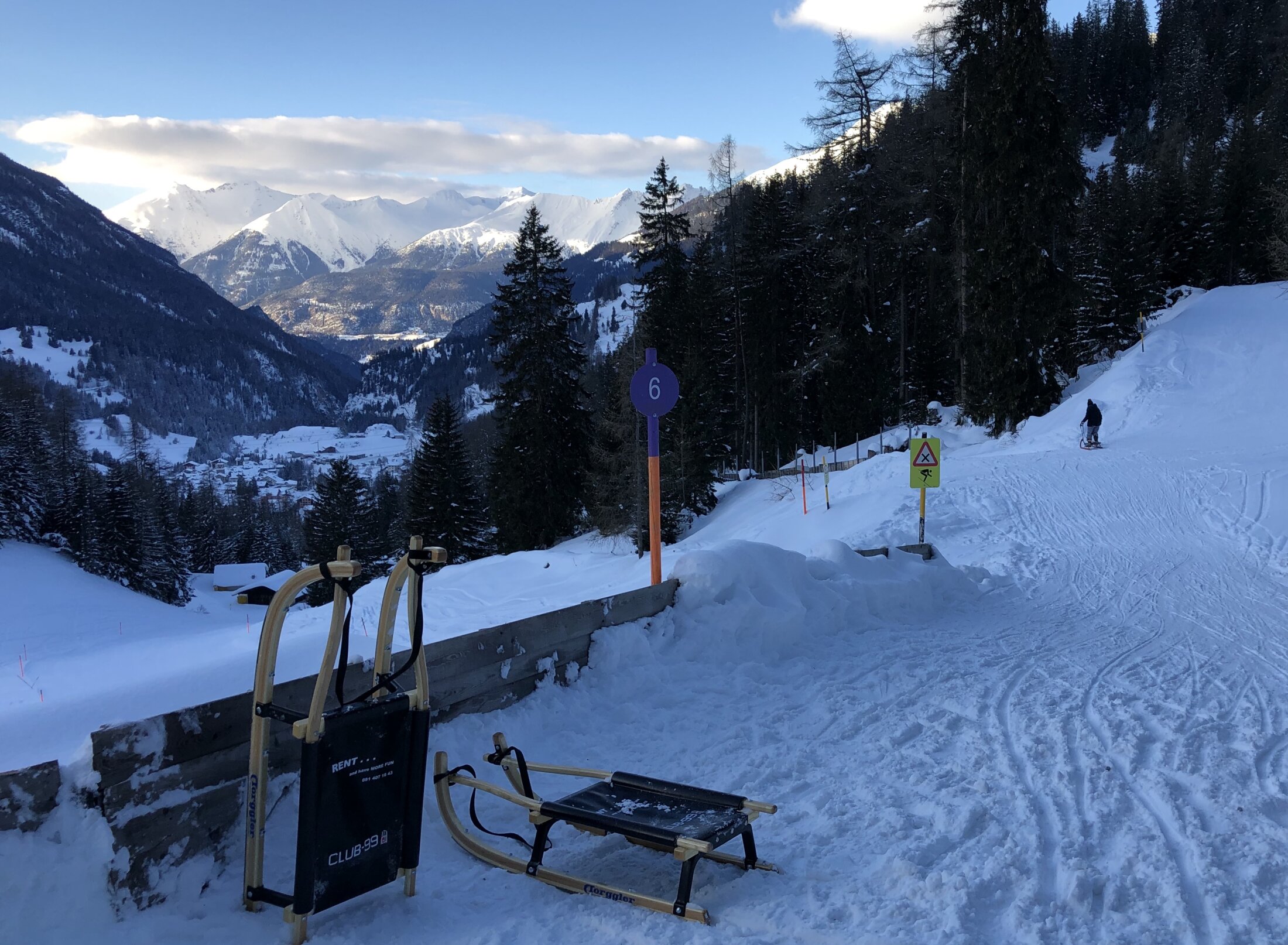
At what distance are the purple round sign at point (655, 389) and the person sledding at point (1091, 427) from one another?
1698 centimetres

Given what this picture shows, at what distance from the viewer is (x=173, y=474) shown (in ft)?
445

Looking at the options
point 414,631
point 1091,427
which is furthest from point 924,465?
point 1091,427

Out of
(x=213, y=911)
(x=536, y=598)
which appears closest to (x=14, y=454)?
(x=536, y=598)

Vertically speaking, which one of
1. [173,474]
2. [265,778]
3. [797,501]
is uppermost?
[265,778]

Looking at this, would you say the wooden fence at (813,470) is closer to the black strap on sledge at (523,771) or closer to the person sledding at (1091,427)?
the person sledding at (1091,427)

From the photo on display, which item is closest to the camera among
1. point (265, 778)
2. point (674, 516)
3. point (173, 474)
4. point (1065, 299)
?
point (265, 778)

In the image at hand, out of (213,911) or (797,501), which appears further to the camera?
(797,501)

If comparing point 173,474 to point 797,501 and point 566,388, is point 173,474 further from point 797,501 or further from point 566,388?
point 797,501

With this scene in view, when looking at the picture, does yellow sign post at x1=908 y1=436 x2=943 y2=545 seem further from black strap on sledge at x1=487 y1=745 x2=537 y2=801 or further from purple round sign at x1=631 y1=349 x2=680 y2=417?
black strap on sledge at x1=487 y1=745 x2=537 y2=801

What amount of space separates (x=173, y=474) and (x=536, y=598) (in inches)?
5525

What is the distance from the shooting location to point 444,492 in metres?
40.8

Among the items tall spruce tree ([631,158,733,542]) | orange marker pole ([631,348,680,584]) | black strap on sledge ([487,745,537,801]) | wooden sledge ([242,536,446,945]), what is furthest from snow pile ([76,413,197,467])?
wooden sledge ([242,536,446,945])

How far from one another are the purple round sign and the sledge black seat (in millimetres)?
4804

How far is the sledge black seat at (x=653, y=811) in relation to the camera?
383 cm
